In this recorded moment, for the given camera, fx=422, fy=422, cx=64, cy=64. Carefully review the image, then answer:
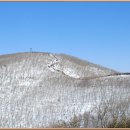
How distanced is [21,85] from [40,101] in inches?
207

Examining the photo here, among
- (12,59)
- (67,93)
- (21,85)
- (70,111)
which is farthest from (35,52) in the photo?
(70,111)

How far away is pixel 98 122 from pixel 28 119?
23.4ft

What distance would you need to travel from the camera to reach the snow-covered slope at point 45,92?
39.9m

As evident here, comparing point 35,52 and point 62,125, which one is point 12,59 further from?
point 62,125

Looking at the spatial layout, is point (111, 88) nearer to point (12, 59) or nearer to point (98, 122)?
point (98, 122)

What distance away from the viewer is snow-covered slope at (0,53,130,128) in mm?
39906

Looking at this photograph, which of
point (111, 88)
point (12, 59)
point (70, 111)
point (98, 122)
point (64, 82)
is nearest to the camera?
point (98, 122)

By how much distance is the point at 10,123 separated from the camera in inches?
1582

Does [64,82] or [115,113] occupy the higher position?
[64,82]

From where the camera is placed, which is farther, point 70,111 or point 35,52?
point 35,52

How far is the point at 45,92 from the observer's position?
44.3m

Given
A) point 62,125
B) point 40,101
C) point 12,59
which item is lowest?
point 62,125

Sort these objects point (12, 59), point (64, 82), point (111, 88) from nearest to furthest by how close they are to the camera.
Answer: point (111, 88) → point (64, 82) → point (12, 59)

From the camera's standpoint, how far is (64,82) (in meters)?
45.6
